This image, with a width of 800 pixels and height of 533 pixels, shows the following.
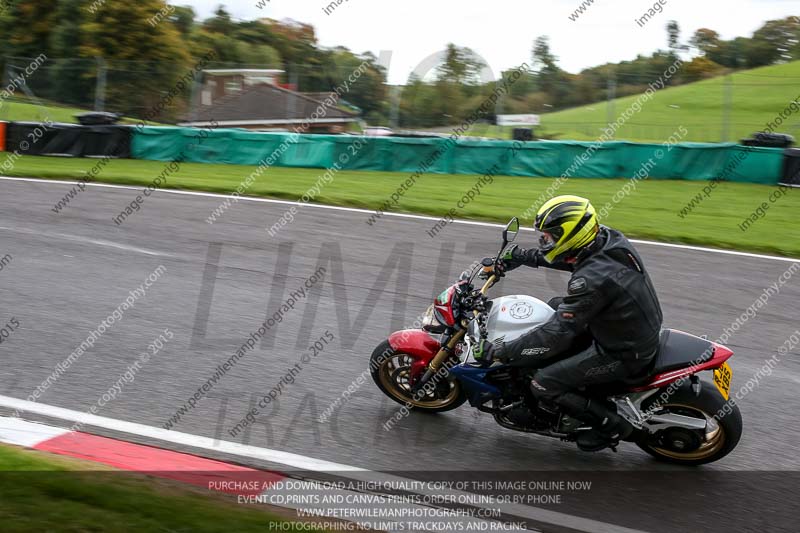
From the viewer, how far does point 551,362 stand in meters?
5.57

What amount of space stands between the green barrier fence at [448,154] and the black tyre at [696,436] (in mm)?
14671

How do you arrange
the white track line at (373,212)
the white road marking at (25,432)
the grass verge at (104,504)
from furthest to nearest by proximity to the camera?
1. the white track line at (373,212)
2. the white road marking at (25,432)
3. the grass verge at (104,504)

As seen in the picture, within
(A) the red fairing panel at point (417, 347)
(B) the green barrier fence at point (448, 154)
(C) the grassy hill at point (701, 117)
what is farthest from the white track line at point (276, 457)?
(C) the grassy hill at point (701, 117)

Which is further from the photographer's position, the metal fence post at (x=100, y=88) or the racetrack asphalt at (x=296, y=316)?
the metal fence post at (x=100, y=88)

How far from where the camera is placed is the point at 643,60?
1393 inches

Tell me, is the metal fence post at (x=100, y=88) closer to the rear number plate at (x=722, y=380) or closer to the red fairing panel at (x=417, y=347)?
the red fairing panel at (x=417, y=347)

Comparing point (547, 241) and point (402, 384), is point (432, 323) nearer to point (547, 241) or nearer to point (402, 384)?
point (402, 384)

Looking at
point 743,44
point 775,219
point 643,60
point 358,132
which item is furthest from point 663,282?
point 743,44

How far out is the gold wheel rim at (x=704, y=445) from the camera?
551 cm

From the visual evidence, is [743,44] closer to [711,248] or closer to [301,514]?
[711,248]

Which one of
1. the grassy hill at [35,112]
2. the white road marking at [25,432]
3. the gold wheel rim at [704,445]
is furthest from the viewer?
the grassy hill at [35,112]

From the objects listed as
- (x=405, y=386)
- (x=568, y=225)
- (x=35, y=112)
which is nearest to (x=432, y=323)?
(x=405, y=386)

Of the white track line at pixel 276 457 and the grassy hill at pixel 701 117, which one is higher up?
the grassy hill at pixel 701 117

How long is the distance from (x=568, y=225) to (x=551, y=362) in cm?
98
